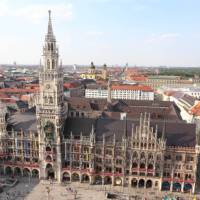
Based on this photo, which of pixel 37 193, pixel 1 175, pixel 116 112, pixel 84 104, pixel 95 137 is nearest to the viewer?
pixel 37 193

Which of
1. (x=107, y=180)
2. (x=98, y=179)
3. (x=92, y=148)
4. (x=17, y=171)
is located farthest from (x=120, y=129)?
(x=17, y=171)

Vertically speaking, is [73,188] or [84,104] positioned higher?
[84,104]

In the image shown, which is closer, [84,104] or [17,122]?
[17,122]

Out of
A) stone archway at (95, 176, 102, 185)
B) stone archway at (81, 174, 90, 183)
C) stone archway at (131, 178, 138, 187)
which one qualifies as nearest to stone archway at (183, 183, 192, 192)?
stone archway at (131, 178, 138, 187)

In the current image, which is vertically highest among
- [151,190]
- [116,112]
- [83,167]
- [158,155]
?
[116,112]

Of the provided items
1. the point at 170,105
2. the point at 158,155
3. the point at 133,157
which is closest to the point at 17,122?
the point at 133,157

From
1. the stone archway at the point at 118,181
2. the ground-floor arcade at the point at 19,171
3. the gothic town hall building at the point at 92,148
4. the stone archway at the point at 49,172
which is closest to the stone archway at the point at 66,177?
the gothic town hall building at the point at 92,148

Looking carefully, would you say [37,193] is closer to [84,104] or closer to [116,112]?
[116,112]
